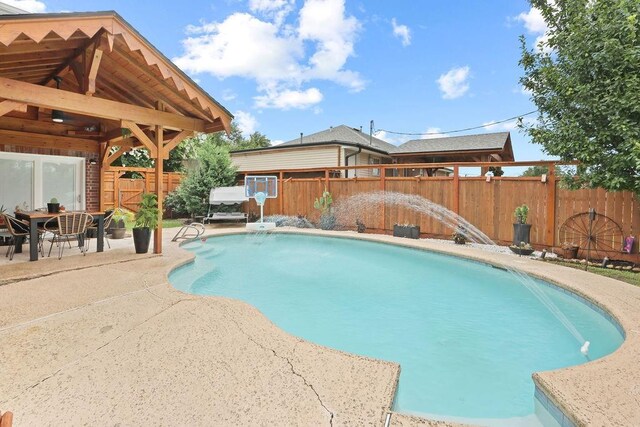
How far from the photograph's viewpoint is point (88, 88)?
229 inches

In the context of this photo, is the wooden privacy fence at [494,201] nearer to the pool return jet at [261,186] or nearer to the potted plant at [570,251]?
the potted plant at [570,251]

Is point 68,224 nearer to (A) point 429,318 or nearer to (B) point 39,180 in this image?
(B) point 39,180

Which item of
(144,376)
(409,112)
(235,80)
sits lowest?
(144,376)

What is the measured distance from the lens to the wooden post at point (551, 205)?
809 centimetres

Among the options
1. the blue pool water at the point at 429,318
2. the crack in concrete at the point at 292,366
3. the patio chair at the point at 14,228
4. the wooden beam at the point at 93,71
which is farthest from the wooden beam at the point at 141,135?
the crack in concrete at the point at 292,366

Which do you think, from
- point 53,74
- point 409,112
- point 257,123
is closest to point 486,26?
point 409,112

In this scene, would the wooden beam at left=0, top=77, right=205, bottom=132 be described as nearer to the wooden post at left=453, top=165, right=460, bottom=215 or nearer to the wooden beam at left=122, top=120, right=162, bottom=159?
the wooden beam at left=122, top=120, right=162, bottom=159

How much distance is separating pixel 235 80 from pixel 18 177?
24.8m

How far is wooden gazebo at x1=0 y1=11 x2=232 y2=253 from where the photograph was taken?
4.89 metres

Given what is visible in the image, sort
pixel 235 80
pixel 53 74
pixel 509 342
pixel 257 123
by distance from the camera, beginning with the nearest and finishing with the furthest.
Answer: pixel 509 342 → pixel 53 74 → pixel 235 80 → pixel 257 123

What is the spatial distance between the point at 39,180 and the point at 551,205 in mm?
12778

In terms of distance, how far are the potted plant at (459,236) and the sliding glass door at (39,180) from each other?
10519 mm

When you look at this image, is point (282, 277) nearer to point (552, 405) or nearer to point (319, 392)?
point (319, 392)

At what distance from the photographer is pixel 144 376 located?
2.48 metres
